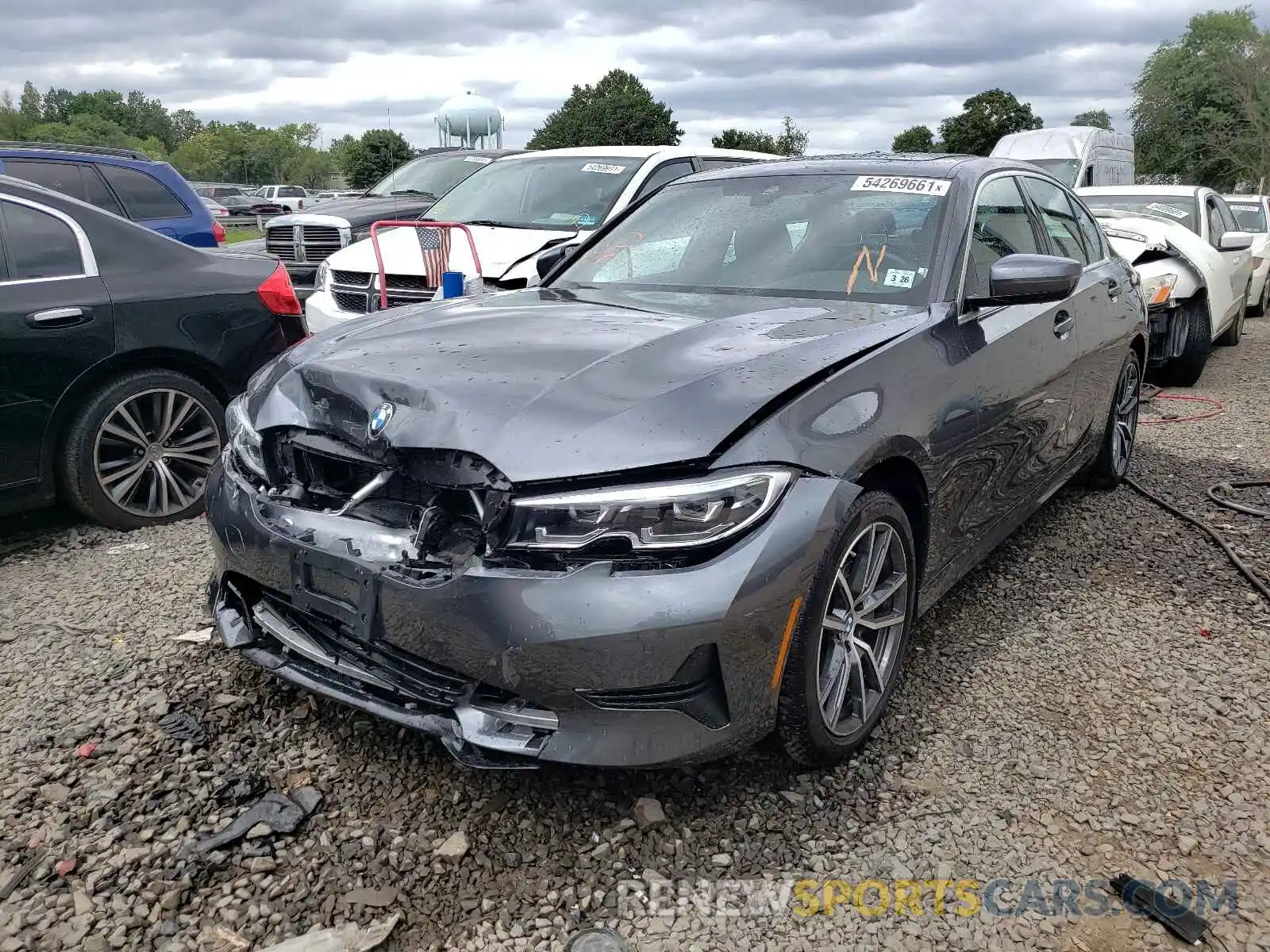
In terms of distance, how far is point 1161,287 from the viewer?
792 cm

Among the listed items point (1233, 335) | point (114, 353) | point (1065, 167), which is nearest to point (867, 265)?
point (114, 353)

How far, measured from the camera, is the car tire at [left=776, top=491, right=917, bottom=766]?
2.42m

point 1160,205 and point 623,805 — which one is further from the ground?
point 1160,205

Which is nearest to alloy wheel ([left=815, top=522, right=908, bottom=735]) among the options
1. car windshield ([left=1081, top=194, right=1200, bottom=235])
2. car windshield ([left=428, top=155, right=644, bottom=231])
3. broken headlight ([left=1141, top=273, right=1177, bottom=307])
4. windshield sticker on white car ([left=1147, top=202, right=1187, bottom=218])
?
car windshield ([left=428, top=155, right=644, bottom=231])

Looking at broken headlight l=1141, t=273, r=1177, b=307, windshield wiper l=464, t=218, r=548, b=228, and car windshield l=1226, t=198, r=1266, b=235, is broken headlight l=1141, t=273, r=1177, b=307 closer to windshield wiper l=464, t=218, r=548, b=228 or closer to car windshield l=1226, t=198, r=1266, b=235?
windshield wiper l=464, t=218, r=548, b=228

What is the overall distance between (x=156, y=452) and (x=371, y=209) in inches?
257

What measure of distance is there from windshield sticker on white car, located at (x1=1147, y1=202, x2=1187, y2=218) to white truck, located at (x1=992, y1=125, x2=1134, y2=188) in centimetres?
525

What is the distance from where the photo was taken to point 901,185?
11.9ft

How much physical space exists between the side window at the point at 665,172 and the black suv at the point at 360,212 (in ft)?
7.43

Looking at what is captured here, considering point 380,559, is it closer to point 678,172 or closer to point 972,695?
point 972,695

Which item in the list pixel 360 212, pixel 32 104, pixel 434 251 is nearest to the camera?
pixel 434 251

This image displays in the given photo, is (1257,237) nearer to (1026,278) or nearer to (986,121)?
(1026,278)

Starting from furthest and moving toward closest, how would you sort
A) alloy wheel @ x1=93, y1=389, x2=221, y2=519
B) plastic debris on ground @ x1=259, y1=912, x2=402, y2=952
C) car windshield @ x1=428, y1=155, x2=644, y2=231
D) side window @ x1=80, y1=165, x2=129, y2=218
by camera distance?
side window @ x1=80, y1=165, x2=129, y2=218, car windshield @ x1=428, y1=155, x2=644, y2=231, alloy wheel @ x1=93, y1=389, x2=221, y2=519, plastic debris on ground @ x1=259, y1=912, x2=402, y2=952

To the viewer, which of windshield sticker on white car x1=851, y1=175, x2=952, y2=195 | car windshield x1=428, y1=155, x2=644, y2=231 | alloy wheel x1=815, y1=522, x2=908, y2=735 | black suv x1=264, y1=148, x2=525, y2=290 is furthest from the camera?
black suv x1=264, y1=148, x2=525, y2=290
